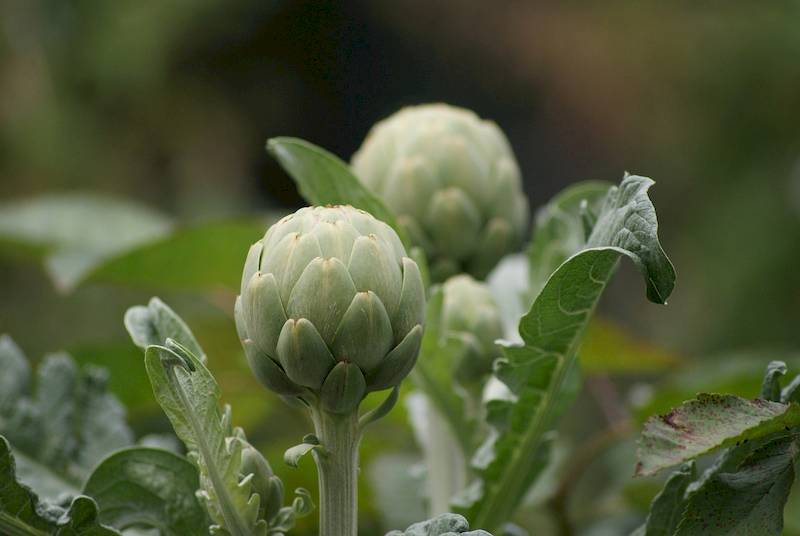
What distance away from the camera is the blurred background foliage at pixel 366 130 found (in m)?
0.91

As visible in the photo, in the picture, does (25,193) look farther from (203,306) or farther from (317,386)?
(317,386)

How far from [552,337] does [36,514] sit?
9.1 inches

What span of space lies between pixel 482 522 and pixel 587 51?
208 cm

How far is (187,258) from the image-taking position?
79cm

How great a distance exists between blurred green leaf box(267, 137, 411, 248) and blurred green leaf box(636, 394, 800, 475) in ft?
0.54

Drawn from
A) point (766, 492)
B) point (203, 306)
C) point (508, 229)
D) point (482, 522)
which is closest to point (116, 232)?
point (203, 306)

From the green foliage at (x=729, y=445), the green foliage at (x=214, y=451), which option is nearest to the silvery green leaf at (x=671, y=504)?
the green foliage at (x=729, y=445)

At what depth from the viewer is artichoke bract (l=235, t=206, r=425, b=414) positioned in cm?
39

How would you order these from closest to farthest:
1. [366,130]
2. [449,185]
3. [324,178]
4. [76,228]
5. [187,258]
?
1. [324,178]
2. [449,185]
3. [187,258]
4. [76,228]
5. [366,130]

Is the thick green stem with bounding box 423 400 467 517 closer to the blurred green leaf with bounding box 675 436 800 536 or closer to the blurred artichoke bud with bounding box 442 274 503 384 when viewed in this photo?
the blurred artichoke bud with bounding box 442 274 503 384

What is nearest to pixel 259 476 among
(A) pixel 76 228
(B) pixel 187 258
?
(B) pixel 187 258

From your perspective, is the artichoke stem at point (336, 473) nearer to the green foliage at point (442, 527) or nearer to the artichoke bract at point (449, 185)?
the green foliage at point (442, 527)

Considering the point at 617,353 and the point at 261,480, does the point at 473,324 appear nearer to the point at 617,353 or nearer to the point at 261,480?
the point at 261,480

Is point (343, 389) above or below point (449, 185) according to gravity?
below
